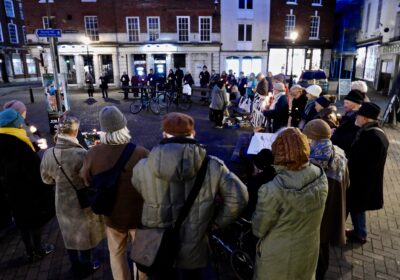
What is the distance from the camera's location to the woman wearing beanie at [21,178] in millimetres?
3605

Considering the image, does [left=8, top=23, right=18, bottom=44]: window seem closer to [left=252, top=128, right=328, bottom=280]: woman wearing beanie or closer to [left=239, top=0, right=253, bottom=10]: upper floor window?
[left=239, top=0, right=253, bottom=10]: upper floor window

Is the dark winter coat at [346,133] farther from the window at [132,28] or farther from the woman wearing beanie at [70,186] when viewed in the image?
the window at [132,28]

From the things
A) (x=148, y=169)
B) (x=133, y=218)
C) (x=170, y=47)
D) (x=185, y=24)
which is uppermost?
(x=185, y=24)

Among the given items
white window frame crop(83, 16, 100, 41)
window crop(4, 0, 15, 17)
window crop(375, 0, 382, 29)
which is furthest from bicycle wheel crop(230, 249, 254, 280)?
window crop(4, 0, 15, 17)

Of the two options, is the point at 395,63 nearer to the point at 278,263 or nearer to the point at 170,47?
the point at 170,47

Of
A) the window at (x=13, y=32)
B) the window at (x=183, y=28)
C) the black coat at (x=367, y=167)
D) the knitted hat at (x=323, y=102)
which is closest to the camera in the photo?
the black coat at (x=367, y=167)

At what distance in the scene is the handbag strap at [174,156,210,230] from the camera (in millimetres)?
2295

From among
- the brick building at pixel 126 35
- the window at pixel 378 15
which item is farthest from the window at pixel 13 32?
the window at pixel 378 15

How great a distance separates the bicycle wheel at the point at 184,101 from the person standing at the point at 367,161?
12.1 m

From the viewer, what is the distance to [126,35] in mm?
27750

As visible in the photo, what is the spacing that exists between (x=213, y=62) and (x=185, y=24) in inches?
167

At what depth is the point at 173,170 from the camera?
220 cm

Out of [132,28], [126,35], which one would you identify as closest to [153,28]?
[132,28]

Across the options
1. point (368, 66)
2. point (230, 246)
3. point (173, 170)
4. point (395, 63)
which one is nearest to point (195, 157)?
point (173, 170)
